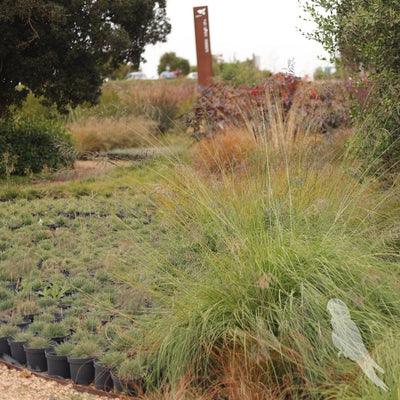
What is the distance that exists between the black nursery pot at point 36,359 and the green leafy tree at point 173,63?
36621mm

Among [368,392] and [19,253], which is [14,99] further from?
[368,392]

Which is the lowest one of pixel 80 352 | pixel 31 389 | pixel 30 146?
pixel 31 389

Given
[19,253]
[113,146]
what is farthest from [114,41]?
[19,253]

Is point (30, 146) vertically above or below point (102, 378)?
above

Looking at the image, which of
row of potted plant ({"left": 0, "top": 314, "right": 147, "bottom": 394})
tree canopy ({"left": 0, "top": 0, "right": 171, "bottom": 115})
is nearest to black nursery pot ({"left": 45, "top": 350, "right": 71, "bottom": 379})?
row of potted plant ({"left": 0, "top": 314, "right": 147, "bottom": 394})

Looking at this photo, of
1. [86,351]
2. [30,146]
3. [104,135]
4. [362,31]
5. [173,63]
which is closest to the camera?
[86,351]

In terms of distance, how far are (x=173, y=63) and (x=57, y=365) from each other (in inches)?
1466

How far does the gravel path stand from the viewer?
272 cm

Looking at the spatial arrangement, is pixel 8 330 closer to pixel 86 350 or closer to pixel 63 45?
pixel 86 350

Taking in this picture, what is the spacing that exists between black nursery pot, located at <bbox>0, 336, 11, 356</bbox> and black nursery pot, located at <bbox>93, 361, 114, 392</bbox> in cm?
74

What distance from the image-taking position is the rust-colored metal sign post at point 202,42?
15.0 meters

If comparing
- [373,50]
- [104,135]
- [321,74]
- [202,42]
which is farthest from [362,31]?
[202,42]

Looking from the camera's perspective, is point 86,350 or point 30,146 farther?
point 30,146

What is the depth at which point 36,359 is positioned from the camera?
3059 mm
